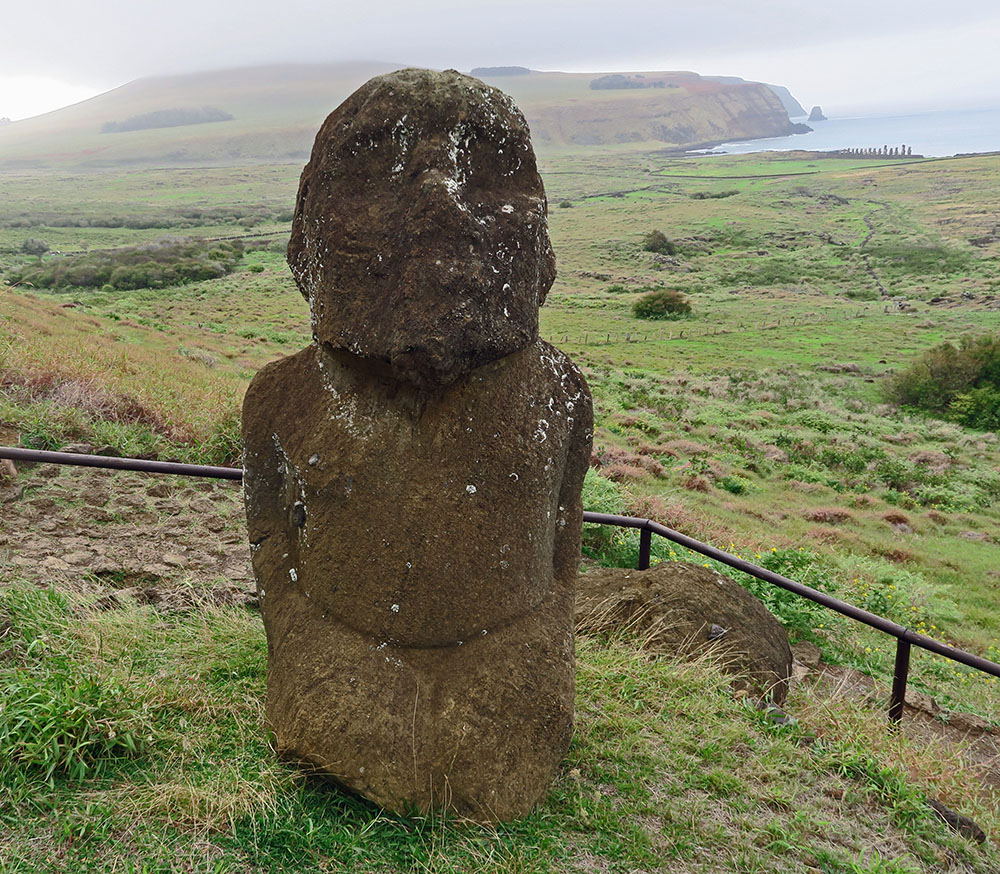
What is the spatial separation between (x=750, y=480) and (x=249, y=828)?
601 inches

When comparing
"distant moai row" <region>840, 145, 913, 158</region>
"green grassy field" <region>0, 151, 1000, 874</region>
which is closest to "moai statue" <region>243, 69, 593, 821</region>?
"green grassy field" <region>0, 151, 1000, 874</region>

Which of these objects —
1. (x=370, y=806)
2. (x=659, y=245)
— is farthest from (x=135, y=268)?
(x=370, y=806)

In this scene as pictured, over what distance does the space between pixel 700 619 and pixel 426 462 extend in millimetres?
2996

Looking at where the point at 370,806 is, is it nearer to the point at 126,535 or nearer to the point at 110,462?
the point at 110,462

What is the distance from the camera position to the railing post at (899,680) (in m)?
4.64

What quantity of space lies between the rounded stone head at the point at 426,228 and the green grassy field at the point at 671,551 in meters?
1.70

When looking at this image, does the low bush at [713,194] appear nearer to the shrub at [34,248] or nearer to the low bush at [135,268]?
the low bush at [135,268]

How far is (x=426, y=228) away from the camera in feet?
8.88

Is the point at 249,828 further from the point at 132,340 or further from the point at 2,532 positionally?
the point at 132,340

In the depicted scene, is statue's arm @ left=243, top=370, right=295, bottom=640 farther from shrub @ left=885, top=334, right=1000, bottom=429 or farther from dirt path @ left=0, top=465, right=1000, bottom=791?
shrub @ left=885, top=334, right=1000, bottom=429

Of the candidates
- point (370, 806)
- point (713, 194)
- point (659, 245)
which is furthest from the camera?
point (713, 194)

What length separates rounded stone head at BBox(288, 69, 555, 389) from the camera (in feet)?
8.84

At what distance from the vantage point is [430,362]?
8.82 ft

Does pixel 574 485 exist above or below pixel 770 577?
above
